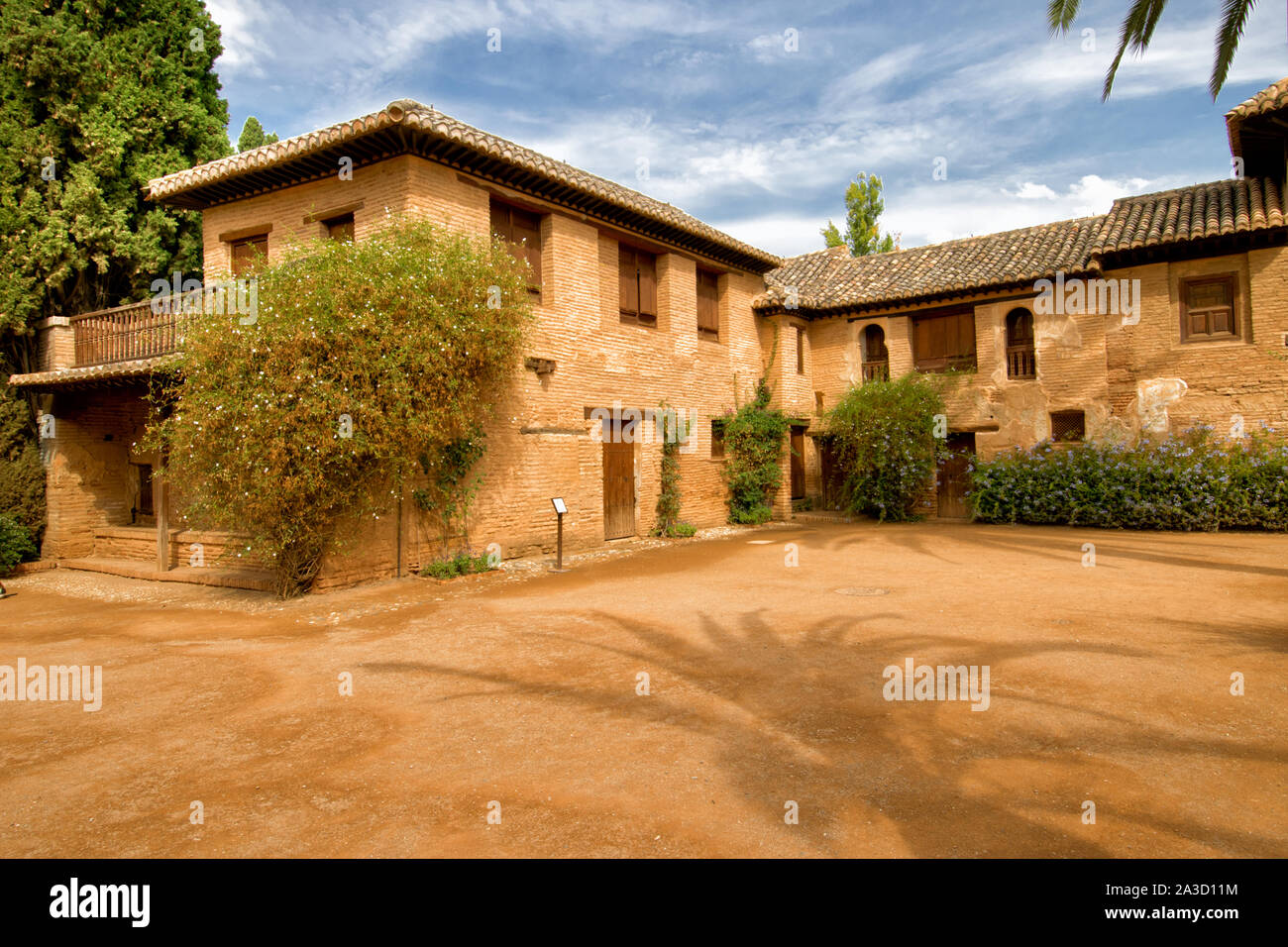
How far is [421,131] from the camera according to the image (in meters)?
9.91

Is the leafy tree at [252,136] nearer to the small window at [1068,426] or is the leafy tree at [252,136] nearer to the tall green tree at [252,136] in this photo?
the tall green tree at [252,136]

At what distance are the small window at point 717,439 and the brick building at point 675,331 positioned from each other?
124 millimetres

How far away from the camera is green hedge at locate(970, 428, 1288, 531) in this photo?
1349 centimetres

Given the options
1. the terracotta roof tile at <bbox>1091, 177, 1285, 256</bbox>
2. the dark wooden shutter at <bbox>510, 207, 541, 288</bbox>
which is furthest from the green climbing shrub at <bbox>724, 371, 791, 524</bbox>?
the terracotta roof tile at <bbox>1091, 177, 1285, 256</bbox>

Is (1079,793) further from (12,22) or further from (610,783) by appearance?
(12,22)

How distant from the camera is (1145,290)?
51.0ft

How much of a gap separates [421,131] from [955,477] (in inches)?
564

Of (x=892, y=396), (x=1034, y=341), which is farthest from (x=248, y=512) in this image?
(x=1034, y=341)

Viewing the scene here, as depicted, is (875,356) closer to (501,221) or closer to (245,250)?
(501,221)

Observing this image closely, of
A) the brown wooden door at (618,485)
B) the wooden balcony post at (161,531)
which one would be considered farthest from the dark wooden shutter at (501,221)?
the wooden balcony post at (161,531)

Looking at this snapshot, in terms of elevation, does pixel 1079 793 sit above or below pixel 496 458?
below

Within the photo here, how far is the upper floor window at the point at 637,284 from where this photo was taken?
14.6 metres

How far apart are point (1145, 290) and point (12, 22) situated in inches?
879

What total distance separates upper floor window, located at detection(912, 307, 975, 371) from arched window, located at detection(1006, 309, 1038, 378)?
0.81 meters
